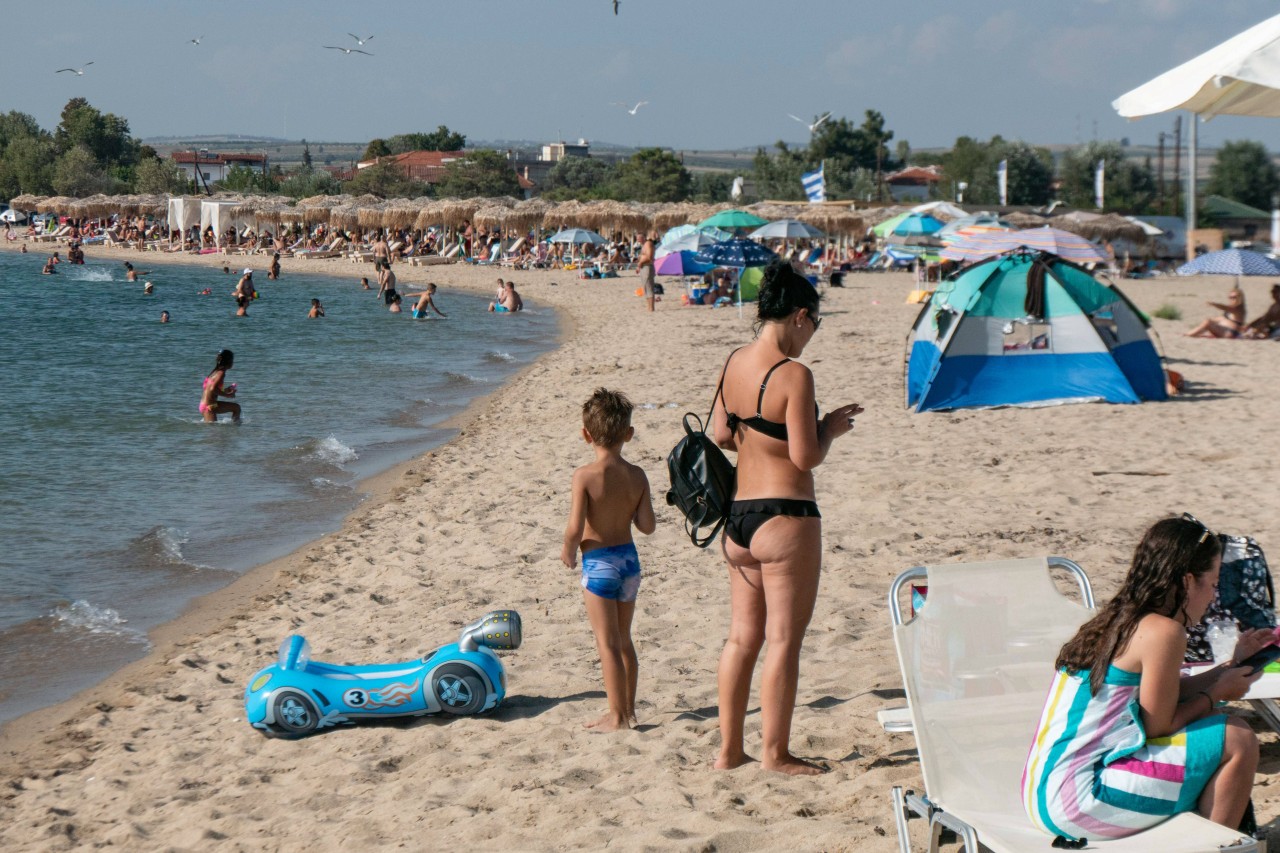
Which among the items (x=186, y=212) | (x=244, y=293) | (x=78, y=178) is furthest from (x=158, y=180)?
(x=244, y=293)

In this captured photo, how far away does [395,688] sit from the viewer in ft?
14.4

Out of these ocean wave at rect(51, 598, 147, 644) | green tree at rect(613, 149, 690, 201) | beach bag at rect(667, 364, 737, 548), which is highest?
green tree at rect(613, 149, 690, 201)

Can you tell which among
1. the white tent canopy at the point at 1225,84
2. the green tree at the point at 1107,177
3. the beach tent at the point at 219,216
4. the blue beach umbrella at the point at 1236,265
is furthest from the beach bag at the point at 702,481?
the green tree at the point at 1107,177

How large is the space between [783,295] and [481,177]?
77807 millimetres

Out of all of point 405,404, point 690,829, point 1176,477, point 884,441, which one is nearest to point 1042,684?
point 690,829

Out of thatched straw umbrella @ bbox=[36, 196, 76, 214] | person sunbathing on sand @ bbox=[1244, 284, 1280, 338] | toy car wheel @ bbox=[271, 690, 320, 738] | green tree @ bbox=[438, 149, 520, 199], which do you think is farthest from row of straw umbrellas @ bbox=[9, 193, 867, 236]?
toy car wheel @ bbox=[271, 690, 320, 738]

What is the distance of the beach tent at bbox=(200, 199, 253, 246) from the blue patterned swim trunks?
52107 mm

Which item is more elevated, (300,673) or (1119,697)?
(1119,697)

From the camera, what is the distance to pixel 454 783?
12.4 ft

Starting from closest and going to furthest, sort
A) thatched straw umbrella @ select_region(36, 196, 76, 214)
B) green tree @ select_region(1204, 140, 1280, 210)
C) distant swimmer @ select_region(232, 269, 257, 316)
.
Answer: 1. distant swimmer @ select_region(232, 269, 257, 316)
2. thatched straw umbrella @ select_region(36, 196, 76, 214)
3. green tree @ select_region(1204, 140, 1280, 210)

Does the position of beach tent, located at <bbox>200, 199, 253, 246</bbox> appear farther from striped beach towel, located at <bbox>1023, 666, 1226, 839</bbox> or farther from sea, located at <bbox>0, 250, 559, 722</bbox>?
striped beach towel, located at <bbox>1023, 666, 1226, 839</bbox>

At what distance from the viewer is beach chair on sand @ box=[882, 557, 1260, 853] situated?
9.28 feet

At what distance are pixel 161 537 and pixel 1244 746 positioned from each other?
759cm

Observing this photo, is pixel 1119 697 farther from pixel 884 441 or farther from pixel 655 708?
pixel 884 441
